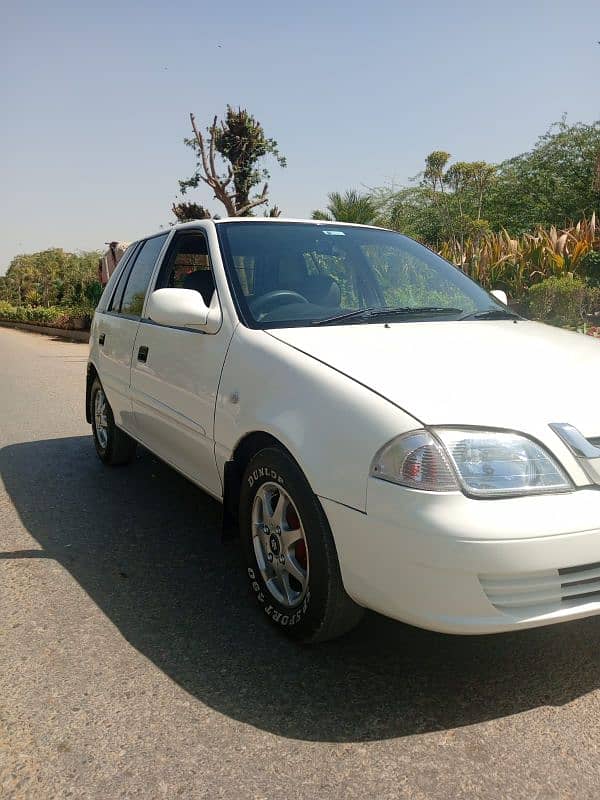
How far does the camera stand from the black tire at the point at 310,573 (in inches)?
100

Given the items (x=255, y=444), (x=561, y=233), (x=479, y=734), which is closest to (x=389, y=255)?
(x=255, y=444)

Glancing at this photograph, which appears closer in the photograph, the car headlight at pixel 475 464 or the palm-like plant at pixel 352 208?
the car headlight at pixel 475 464

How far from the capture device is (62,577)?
3592 mm


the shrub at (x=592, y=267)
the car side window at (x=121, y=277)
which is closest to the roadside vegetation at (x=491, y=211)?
the shrub at (x=592, y=267)

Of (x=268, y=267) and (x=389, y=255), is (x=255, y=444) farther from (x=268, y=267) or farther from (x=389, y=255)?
(x=389, y=255)

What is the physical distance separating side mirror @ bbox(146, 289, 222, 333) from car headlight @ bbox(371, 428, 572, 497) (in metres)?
1.40

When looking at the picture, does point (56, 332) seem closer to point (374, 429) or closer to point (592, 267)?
point (592, 267)

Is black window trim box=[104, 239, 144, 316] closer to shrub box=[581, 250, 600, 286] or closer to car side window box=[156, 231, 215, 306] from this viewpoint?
car side window box=[156, 231, 215, 306]

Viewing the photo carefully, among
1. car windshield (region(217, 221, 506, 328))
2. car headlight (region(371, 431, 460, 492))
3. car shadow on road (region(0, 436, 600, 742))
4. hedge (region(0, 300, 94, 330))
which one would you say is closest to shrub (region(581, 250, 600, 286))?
car windshield (region(217, 221, 506, 328))

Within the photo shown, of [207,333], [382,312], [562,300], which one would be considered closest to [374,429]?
[382,312]

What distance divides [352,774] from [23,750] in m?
1.00

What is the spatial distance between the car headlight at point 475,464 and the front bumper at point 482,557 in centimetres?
3

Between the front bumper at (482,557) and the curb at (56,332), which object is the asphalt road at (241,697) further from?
the curb at (56,332)

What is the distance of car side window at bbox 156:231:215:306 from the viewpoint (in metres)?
3.78
